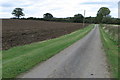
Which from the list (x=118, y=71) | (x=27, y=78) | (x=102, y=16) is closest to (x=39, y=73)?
(x=27, y=78)

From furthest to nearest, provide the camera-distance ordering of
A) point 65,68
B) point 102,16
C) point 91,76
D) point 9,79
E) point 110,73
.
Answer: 1. point 102,16
2. point 65,68
3. point 110,73
4. point 91,76
5. point 9,79

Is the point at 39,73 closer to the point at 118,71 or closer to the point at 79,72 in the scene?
the point at 79,72

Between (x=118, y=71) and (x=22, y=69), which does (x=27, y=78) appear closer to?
(x=22, y=69)

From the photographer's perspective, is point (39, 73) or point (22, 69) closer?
point (39, 73)

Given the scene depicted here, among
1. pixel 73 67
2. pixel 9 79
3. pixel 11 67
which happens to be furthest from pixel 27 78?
pixel 73 67

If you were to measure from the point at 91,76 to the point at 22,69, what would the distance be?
305 centimetres

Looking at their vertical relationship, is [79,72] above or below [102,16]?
below

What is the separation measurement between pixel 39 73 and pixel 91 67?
2766 mm

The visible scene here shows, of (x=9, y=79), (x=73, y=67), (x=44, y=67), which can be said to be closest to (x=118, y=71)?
(x=73, y=67)

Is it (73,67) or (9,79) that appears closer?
(9,79)

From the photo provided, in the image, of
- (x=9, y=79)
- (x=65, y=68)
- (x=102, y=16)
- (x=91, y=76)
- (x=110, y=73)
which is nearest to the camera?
(x=9, y=79)

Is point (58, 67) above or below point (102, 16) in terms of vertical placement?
below

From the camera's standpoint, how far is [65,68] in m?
9.28

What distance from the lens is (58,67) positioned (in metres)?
9.49
